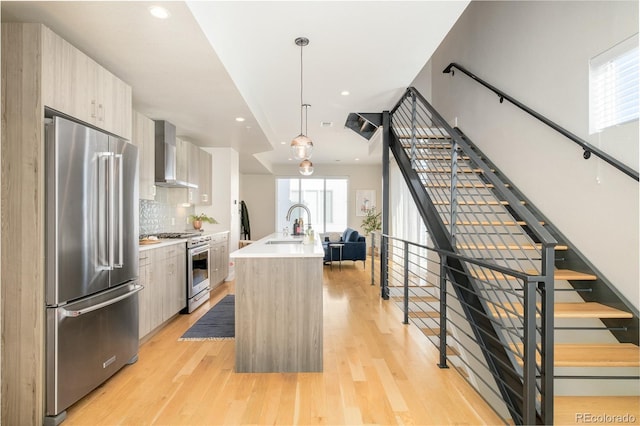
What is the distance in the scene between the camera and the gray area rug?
134 inches

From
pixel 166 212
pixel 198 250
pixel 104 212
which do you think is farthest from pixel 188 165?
pixel 104 212

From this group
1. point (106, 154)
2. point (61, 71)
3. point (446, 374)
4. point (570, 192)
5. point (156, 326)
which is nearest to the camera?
point (61, 71)

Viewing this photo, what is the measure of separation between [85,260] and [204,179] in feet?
12.2

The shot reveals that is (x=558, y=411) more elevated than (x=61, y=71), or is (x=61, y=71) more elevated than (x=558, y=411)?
(x=61, y=71)

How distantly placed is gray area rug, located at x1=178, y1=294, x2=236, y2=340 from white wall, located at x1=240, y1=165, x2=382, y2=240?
19.1 feet

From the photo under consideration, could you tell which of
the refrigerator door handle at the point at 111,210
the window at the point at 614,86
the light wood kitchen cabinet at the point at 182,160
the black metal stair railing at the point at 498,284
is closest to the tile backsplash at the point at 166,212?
the light wood kitchen cabinet at the point at 182,160

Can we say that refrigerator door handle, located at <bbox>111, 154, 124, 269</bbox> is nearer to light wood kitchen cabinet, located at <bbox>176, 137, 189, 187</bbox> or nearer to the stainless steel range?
the stainless steel range

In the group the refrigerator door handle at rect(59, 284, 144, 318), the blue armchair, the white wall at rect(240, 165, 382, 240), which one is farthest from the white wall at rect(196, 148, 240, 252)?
the white wall at rect(240, 165, 382, 240)

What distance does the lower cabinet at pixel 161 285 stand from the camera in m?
3.21

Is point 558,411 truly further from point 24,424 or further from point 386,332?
point 24,424

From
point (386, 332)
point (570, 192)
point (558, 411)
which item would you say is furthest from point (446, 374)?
point (570, 192)

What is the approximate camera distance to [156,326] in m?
3.44

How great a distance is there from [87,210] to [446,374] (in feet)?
9.22

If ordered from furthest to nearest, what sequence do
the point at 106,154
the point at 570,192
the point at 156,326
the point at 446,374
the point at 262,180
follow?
the point at 262,180 < the point at 156,326 < the point at 570,192 < the point at 446,374 < the point at 106,154
